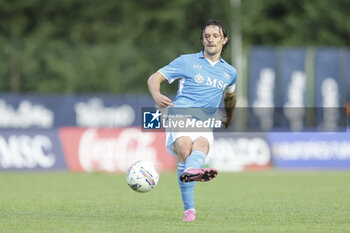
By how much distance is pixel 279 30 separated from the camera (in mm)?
45969

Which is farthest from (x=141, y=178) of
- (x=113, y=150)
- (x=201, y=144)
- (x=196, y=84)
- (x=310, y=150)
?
(x=310, y=150)

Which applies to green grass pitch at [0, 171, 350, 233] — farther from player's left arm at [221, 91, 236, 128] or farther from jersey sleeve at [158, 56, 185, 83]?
jersey sleeve at [158, 56, 185, 83]

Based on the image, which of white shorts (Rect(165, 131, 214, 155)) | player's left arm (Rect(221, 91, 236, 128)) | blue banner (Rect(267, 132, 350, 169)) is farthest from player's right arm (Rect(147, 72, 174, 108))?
blue banner (Rect(267, 132, 350, 169))

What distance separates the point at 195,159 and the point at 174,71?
1206 millimetres

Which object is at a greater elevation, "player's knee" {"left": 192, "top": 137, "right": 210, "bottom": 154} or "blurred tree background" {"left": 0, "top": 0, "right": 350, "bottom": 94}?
"blurred tree background" {"left": 0, "top": 0, "right": 350, "bottom": 94}

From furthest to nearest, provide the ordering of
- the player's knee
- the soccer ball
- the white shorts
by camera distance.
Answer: the soccer ball → the white shorts → the player's knee

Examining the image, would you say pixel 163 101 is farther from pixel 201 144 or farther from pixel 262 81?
pixel 262 81

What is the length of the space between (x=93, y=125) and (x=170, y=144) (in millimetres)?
21776

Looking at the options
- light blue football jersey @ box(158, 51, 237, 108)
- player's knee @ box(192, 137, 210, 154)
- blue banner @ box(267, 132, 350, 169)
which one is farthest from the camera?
blue banner @ box(267, 132, 350, 169)

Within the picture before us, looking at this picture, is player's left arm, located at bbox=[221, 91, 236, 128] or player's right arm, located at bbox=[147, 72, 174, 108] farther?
player's left arm, located at bbox=[221, 91, 236, 128]

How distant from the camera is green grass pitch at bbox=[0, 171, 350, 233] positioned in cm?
893

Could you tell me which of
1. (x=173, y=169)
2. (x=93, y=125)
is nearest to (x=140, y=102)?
(x=93, y=125)

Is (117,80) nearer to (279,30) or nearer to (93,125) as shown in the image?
(93,125)

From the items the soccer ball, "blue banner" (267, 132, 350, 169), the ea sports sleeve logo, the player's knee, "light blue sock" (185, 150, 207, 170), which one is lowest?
→ "blue banner" (267, 132, 350, 169)
